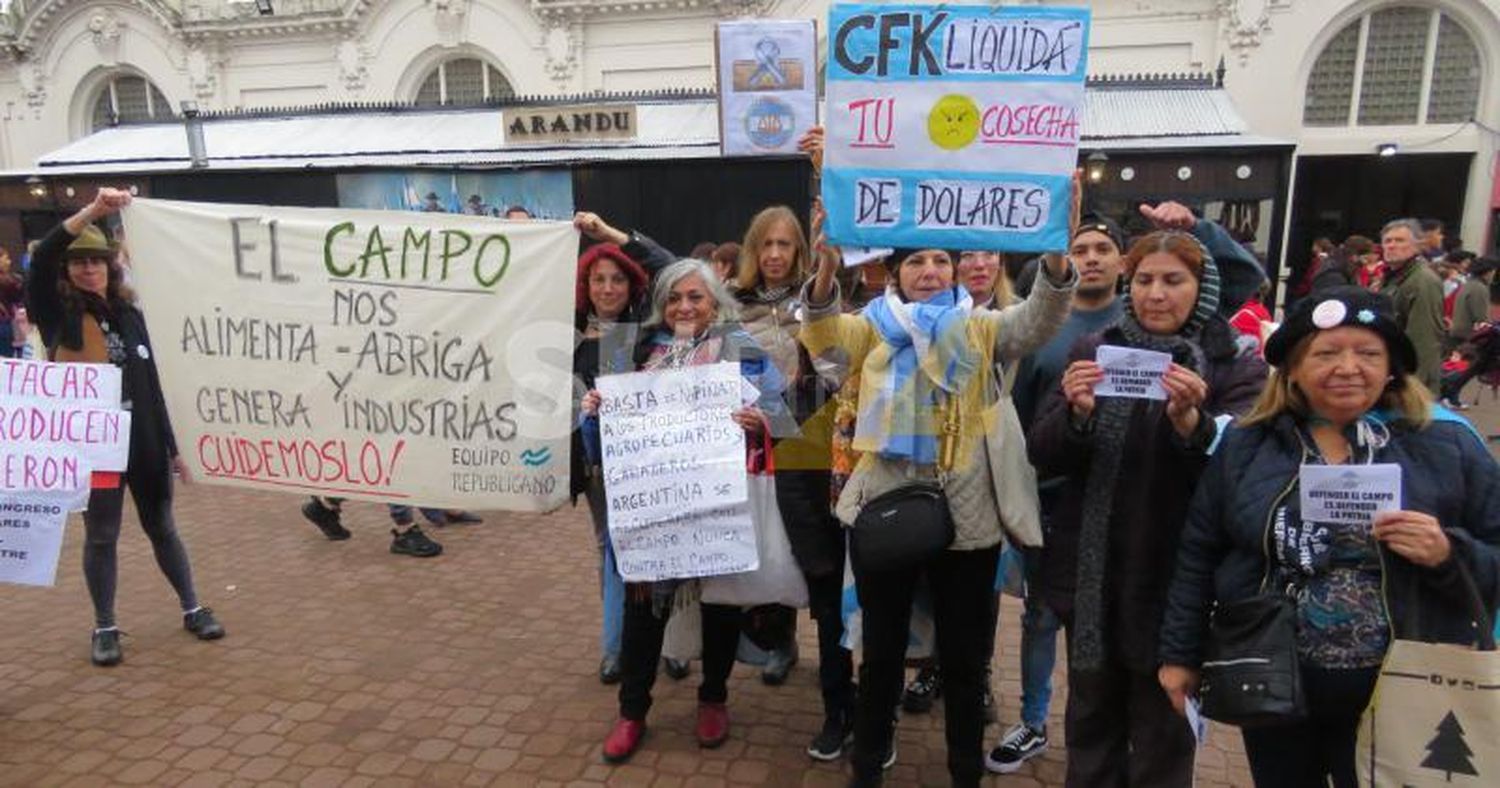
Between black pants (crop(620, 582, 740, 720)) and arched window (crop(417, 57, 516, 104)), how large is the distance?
67.2 ft

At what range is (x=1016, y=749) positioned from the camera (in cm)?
333

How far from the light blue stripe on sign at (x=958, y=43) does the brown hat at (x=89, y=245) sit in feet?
11.2

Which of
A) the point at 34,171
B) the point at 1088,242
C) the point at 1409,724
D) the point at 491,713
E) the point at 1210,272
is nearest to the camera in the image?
the point at 1409,724

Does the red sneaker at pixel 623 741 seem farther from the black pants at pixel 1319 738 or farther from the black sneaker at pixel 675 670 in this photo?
the black pants at pixel 1319 738

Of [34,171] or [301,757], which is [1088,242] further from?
[34,171]

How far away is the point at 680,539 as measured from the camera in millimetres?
3195

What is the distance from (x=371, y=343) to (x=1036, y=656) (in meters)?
2.96

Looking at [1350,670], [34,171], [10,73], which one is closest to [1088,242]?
[1350,670]

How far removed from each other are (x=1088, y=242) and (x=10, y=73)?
1234 inches

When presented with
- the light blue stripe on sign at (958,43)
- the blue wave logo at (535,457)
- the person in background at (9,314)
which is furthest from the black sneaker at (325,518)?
the person in background at (9,314)

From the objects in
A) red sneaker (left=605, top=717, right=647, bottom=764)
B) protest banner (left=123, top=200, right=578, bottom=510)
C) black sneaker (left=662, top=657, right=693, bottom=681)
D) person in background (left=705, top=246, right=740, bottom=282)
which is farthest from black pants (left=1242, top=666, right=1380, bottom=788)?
person in background (left=705, top=246, right=740, bottom=282)

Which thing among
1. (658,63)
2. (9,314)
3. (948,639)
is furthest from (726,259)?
(658,63)

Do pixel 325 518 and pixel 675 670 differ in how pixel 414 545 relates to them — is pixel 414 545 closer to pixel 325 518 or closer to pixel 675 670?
pixel 325 518

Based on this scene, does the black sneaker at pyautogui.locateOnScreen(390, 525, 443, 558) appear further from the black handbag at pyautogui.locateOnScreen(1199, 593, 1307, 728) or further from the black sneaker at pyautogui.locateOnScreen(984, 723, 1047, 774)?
the black handbag at pyautogui.locateOnScreen(1199, 593, 1307, 728)
